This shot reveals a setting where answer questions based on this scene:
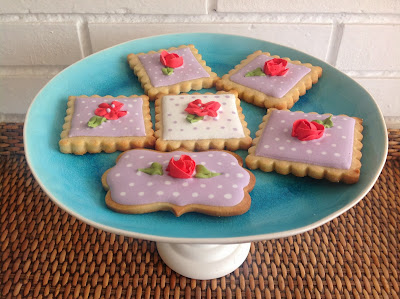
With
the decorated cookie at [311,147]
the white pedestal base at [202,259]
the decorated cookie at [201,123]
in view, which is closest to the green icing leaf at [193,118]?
the decorated cookie at [201,123]

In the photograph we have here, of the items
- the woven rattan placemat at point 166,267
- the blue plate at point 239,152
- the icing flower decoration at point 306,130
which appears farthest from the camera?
the woven rattan placemat at point 166,267

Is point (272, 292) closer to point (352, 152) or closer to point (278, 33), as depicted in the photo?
point (352, 152)

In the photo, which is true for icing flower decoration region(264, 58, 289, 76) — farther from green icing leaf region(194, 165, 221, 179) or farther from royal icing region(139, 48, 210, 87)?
green icing leaf region(194, 165, 221, 179)

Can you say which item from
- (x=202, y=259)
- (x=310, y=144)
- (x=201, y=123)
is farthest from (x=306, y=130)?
(x=202, y=259)

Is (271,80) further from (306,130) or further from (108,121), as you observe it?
(108,121)

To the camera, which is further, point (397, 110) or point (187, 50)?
point (397, 110)

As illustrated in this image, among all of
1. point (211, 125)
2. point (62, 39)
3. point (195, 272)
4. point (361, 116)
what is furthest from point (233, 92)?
point (62, 39)

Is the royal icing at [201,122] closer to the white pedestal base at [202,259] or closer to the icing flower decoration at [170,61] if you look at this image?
the icing flower decoration at [170,61]
